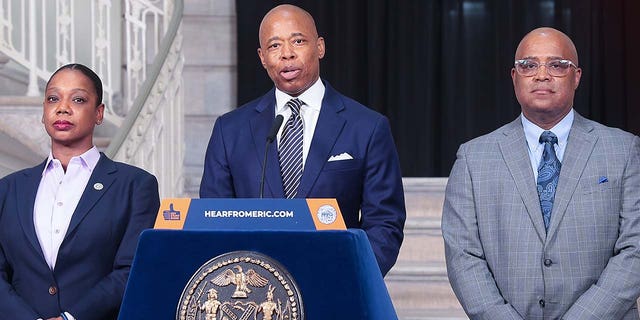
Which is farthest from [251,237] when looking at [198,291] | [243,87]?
[243,87]

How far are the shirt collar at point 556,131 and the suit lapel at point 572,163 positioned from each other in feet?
0.05

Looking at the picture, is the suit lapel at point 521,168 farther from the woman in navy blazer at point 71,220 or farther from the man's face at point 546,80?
the woman in navy blazer at point 71,220

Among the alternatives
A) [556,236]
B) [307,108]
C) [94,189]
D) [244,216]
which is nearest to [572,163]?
[556,236]

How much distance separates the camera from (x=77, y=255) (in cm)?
304

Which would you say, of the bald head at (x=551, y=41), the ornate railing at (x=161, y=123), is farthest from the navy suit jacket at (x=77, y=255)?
the ornate railing at (x=161, y=123)

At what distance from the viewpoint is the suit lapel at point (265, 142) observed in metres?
3.06

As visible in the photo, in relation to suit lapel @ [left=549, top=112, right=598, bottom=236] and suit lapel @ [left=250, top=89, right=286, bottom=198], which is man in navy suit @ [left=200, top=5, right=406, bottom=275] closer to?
suit lapel @ [left=250, top=89, right=286, bottom=198]

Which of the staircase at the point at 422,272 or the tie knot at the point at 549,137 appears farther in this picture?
the staircase at the point at 422,272

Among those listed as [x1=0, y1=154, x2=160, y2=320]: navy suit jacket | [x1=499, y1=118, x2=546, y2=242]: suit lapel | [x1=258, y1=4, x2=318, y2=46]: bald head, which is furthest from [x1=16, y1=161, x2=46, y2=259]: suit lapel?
[x1=499, y1=118, x2=546, y2=242]: suit lapel

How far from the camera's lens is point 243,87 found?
6.89 m

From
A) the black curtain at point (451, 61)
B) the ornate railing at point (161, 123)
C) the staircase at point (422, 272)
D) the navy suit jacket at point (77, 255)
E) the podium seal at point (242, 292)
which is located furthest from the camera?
the black curtain at point (451, 61)

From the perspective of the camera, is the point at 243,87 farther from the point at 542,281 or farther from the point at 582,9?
the point at 542,281

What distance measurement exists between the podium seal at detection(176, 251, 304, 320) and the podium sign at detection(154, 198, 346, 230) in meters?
0.07

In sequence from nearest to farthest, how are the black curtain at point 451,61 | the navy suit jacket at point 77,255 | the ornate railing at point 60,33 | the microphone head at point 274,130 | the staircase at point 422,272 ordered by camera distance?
1. the microphone head at point 274,130
2. the navy suit jacket at point 77,255
3. the staircase at point 422,272
4. the ornate railing at point 60,33
5. the black curtain at point 451,61
